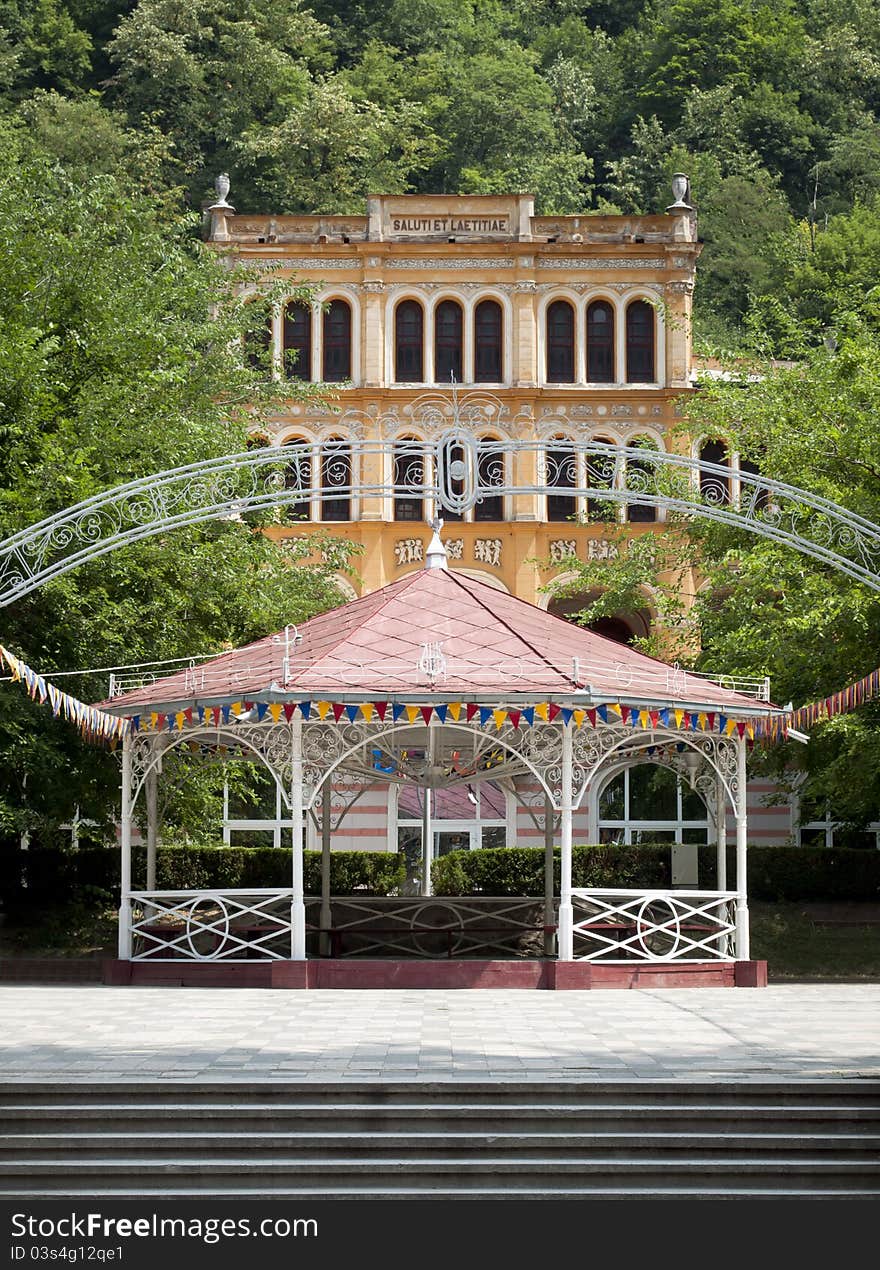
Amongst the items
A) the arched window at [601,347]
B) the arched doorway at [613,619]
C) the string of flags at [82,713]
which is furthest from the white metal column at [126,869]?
the arched window at [601,347]

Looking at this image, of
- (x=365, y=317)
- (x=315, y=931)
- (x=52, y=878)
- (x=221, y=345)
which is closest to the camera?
(x=315, y=931)

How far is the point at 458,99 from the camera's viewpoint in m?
71.0

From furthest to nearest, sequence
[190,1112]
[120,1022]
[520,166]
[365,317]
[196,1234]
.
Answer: [520,166] < [365,317] < [120,1022] < [190,1112] < [196,1234]

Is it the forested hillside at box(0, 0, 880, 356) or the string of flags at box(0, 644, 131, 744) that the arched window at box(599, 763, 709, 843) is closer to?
the string of flags at box(0, 644, 131, 744)

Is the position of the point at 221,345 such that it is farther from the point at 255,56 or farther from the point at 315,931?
the point at 255,56

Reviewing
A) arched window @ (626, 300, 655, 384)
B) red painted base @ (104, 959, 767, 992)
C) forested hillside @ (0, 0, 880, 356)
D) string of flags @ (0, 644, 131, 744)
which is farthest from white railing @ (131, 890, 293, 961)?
forested hillside @ (0, 0, 880, 356)

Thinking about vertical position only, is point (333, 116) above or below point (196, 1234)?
above

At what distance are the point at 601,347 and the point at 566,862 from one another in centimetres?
2940

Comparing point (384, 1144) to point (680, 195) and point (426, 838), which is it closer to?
point (426, 838)

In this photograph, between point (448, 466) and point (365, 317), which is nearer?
point (448, 466)

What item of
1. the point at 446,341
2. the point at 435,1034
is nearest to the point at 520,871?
the point at 435,1034

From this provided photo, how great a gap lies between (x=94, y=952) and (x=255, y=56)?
5015 cm

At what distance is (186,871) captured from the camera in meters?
31.6

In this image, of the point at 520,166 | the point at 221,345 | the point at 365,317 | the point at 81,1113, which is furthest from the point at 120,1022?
the point at 520,166
